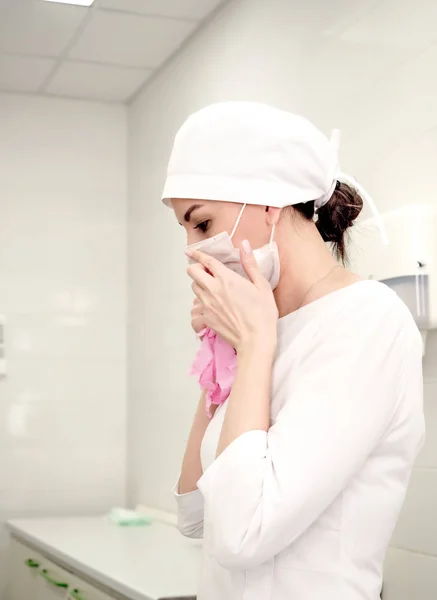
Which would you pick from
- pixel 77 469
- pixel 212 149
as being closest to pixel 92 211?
pixel 77 469

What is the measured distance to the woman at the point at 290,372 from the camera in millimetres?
983

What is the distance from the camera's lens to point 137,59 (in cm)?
337

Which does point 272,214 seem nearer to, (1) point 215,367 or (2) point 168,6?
(1) point 215,367

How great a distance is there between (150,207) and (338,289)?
251 cm

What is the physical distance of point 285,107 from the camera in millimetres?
2512

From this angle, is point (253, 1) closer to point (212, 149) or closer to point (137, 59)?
point (137, 59)

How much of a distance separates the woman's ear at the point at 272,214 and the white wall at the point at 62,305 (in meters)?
2.63

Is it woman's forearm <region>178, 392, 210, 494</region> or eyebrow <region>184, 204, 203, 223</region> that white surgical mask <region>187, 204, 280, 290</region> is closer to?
eyebrow <region>184, 204, 203, 223</region>

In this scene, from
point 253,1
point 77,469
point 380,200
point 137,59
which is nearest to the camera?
point 380,200

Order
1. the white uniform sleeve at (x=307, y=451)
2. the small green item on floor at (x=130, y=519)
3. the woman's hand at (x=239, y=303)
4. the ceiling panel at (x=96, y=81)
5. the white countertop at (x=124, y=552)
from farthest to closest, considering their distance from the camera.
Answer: the ceiling panel at (x=96, y=81)
the small green item on floor at (x=130, y=519)
the white countertop at (x=124, y=552)
the woman's hand at (x=239, y=303)
the white uniform sleeve at (x=307, y=451)

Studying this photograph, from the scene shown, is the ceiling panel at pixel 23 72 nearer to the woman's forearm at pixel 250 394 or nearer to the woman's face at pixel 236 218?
the woman's face at pixel 236 218

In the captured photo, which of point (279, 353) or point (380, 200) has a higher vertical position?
point (380, 200)

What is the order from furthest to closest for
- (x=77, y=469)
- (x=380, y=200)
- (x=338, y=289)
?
(x=77, y=469), (x=380, y=200), (x=338, y=289)

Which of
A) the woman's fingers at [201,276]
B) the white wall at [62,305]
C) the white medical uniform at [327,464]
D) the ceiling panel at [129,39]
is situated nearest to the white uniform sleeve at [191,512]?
the white medical uniform at [327,464]
